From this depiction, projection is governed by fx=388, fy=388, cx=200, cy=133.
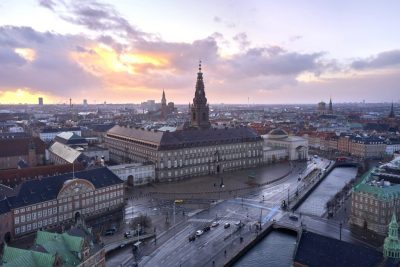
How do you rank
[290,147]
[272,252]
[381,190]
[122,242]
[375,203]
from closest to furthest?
1. [272,252]
2. [122,242]
3. [381,190]
4. [375,203]
5. [290,147]

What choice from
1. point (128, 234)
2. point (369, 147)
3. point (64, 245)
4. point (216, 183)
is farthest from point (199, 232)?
point (369, 147)

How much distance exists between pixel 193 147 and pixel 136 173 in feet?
68.9

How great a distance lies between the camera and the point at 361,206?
75438 mm

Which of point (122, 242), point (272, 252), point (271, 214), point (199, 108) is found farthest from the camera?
point (199, 108)

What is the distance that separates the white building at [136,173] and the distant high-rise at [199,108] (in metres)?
40.1

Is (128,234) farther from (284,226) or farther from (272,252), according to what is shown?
(284,226)

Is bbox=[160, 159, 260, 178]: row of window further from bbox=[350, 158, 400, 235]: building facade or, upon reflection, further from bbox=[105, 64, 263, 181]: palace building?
bbox=[350, 158, 400, 235]: building facade

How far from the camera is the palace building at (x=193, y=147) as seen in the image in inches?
4601

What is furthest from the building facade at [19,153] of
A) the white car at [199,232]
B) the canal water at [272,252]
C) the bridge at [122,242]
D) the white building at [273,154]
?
the canal water at [272,252]

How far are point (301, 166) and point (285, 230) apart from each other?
2676 inches

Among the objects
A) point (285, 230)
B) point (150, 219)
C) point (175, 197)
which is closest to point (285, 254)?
point (285, 230)

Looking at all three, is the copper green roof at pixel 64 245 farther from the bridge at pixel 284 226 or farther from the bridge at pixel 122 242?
the bridge at pixel 284 226

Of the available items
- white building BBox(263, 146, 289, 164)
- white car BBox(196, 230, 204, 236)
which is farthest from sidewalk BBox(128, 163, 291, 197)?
white car BBox(196, 230, 204, 236)

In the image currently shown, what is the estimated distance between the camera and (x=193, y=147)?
122m
